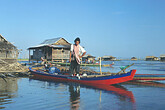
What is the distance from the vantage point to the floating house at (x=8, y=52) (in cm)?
2283

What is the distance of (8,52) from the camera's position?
82.4 feet

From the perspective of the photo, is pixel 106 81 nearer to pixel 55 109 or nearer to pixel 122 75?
pixel 122 75

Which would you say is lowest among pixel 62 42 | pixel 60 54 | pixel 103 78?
pixel 103 78

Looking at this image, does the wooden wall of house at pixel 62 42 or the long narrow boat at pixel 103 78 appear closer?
the long narrow boat at pixel 103 78

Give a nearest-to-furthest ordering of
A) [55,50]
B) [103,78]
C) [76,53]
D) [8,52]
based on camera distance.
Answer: [76,53] → [103,78] → [8,52] → [55,50]

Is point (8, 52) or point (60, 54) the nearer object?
point (8, 52)

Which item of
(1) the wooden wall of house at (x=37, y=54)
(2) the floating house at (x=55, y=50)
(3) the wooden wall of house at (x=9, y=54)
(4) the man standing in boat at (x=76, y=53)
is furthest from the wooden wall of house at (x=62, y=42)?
(4) the man standing in boat at (x=76, y=53)

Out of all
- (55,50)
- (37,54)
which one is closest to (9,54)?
(55,50)

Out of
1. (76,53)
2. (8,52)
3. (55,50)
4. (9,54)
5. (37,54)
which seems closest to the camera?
(76,53)

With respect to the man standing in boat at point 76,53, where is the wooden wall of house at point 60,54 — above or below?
above

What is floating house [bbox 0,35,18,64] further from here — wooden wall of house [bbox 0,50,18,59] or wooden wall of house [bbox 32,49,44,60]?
wooden wall of house [bbox 32,49,44,60]

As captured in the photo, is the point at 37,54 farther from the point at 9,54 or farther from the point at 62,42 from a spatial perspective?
the point at 9,54

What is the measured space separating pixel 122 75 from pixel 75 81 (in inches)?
160

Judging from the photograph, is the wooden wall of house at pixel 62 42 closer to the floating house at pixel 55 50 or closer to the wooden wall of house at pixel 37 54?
the floating house at pixel 55 50
